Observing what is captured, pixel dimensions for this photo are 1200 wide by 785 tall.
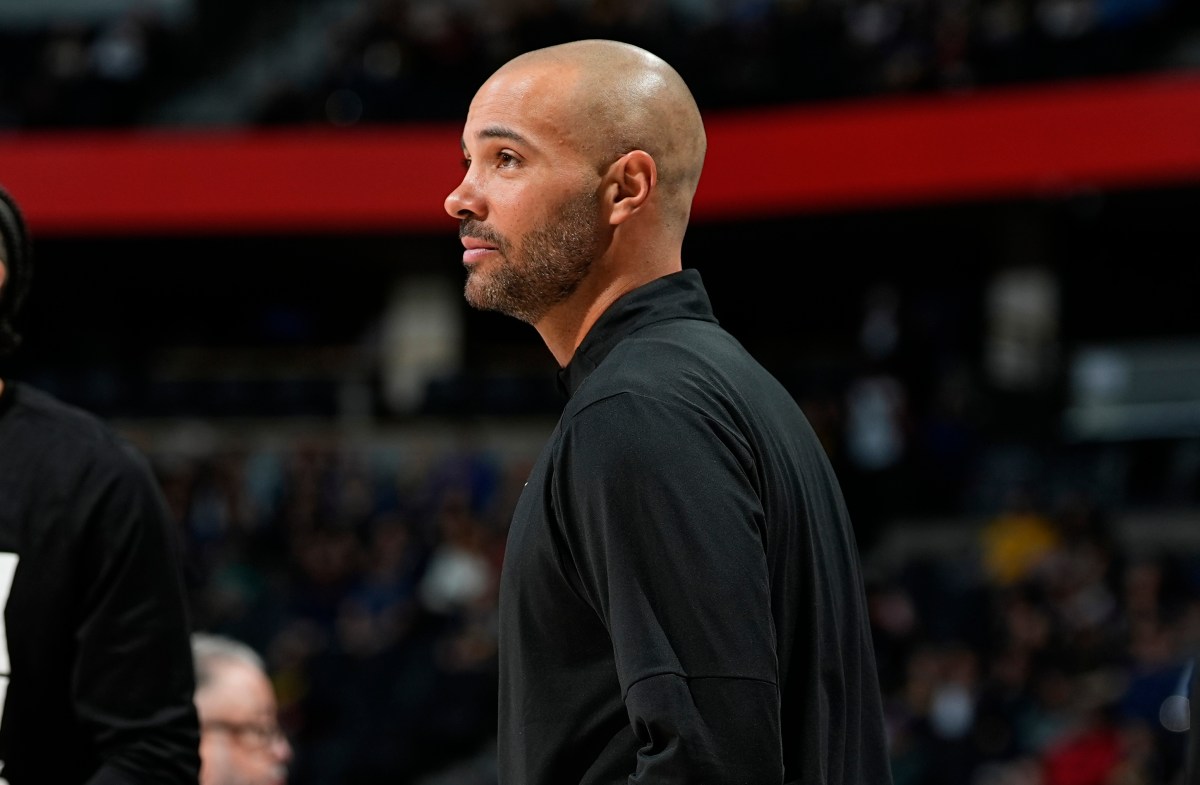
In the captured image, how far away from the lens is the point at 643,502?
138 centimetres

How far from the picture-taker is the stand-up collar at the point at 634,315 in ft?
→ 5.30

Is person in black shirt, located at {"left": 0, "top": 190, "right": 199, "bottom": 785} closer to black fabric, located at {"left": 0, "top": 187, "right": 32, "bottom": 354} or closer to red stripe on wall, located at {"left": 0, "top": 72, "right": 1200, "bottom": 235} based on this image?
black fabric, located at {"left": 0, "top": 187, "right": 32, "bottom": 354}

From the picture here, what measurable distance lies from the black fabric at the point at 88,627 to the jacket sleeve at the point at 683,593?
67cm

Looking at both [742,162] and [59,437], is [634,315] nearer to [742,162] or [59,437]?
[59,437]

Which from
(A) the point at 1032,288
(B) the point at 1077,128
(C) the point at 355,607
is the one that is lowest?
(C) the point at 355,607

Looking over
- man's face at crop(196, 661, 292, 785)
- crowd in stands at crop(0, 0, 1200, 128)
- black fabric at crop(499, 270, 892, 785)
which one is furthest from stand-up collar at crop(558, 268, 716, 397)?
crowd in stands at crop(0, 0, 1200, 128)

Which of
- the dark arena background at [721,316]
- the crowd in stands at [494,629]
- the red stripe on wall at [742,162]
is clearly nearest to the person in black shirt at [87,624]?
the crowd in stands at [494,629]

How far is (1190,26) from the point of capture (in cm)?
1140

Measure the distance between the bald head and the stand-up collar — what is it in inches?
3.7

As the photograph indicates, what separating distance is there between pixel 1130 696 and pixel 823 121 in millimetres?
6225

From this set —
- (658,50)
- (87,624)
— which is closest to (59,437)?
(87,624)

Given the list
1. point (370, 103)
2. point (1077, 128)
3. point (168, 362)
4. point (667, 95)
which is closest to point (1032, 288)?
point (1077, 128)

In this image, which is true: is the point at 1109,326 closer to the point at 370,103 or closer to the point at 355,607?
the point at 370,103

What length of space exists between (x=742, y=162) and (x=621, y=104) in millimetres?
10750
